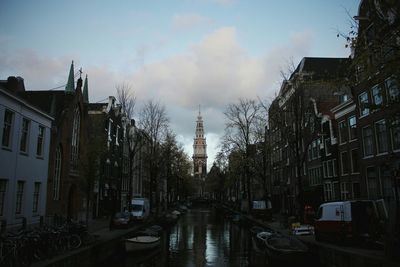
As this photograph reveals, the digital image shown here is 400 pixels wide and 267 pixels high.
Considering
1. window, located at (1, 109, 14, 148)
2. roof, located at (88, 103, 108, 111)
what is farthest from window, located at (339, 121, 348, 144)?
window, located at (1, 109, 14, 148)

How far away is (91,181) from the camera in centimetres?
2869

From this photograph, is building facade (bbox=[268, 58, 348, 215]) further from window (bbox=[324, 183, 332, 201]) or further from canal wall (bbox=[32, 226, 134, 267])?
canal wall (bbox=[32, 226, 134, 267])

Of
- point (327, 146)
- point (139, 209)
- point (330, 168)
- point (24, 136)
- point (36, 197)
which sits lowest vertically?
point (139, 209)

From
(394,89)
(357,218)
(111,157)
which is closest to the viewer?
(394,89)

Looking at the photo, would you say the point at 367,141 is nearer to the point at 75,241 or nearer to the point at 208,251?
the point at 208,251

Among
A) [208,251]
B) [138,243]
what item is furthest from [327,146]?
[138,243]

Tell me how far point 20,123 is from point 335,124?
32.3m

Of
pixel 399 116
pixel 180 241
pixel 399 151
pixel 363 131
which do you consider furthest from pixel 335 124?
pixel 399 116

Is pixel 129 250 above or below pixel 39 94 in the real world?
below

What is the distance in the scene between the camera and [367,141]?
3503 centimetres

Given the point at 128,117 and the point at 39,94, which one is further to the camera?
the point at 128,117

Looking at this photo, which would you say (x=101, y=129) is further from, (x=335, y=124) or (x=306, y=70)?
(x=306, y=70)

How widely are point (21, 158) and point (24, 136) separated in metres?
1.75

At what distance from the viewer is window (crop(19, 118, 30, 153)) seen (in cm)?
2756
